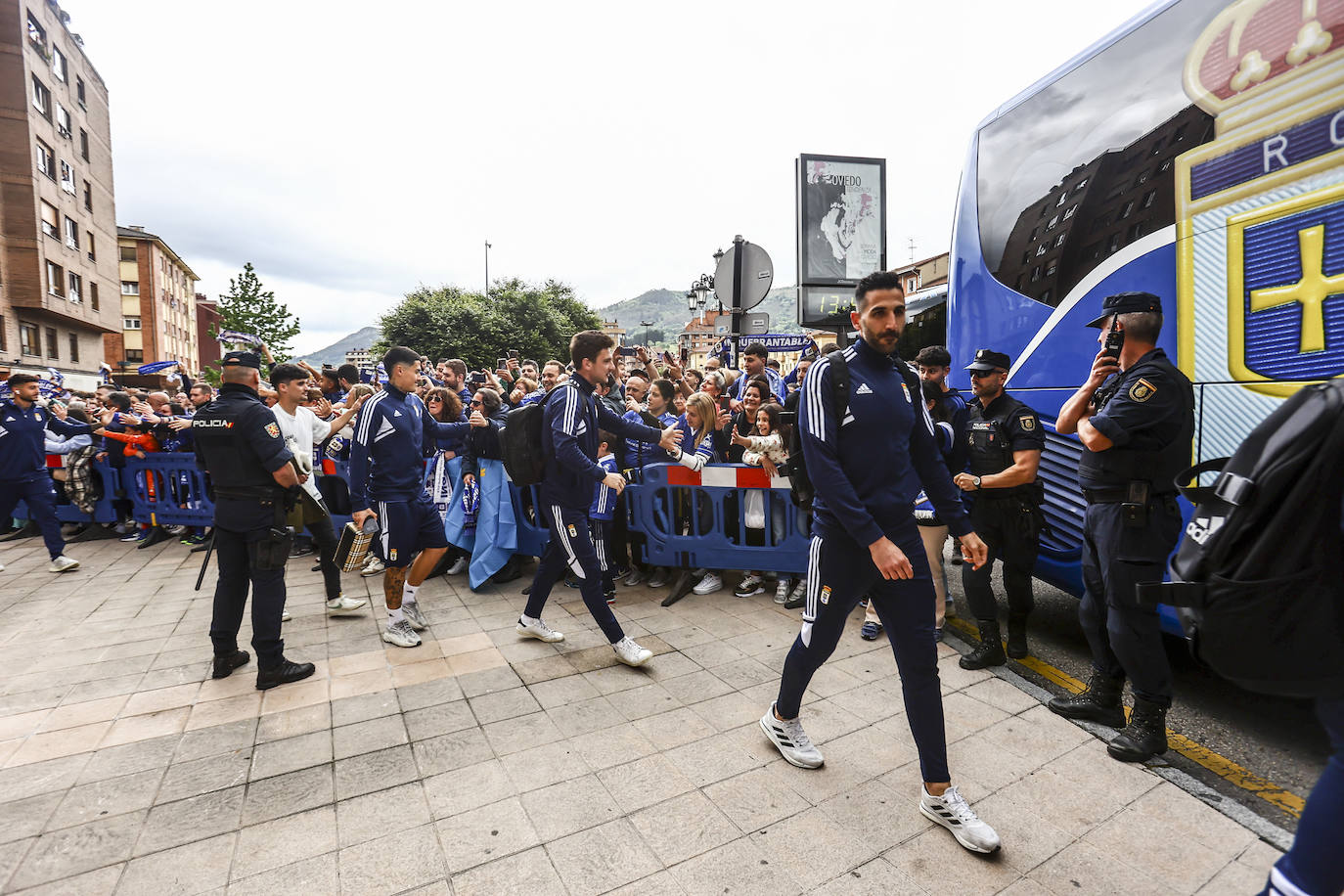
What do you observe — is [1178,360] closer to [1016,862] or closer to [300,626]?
[1016,862]

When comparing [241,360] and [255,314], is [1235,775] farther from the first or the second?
[255,314]

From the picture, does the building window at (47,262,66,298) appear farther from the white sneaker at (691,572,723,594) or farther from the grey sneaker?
the white sneaker at (691,572,723,594)

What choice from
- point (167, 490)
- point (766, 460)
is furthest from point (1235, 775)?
point (167, 490)

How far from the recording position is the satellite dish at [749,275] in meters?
6.90

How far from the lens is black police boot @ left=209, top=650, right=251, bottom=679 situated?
4.14 meters

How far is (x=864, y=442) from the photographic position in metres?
2.68

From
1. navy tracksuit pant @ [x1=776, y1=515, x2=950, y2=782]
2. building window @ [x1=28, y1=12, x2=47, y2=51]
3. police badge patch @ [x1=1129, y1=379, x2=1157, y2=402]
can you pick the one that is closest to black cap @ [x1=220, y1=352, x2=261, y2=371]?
navy tracksuit pant @ [x1=776, y1=515, x2=950, y2=782]

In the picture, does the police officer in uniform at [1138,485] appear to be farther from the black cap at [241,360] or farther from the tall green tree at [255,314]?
the tall green tree at [255,314]

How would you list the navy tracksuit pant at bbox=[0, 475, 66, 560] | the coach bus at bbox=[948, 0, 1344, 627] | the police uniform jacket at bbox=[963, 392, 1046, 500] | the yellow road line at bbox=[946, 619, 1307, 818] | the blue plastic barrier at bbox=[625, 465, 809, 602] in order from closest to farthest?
the yellow road line at bbox=[946, 619, 1307, 818] → the coach bus at bbox=[948, 0, 1344, 627] → the police uniform jacket at bbox=[963, 392, 1046, 500] → the blue plastic barrier at bbox=[625, 465, 809, 602] → the navy tracksuit pant at bbox=[0, 475, 66, 560]

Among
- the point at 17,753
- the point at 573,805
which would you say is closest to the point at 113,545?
the point at 17,753

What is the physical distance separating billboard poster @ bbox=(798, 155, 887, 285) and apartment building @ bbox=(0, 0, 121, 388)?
29.3m

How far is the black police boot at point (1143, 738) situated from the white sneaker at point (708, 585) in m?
3.14

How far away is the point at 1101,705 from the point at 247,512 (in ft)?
16.7

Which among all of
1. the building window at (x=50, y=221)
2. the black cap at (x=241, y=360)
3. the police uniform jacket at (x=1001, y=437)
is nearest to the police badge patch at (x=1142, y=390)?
the police uniform jacket at (x=1001, y=437)
